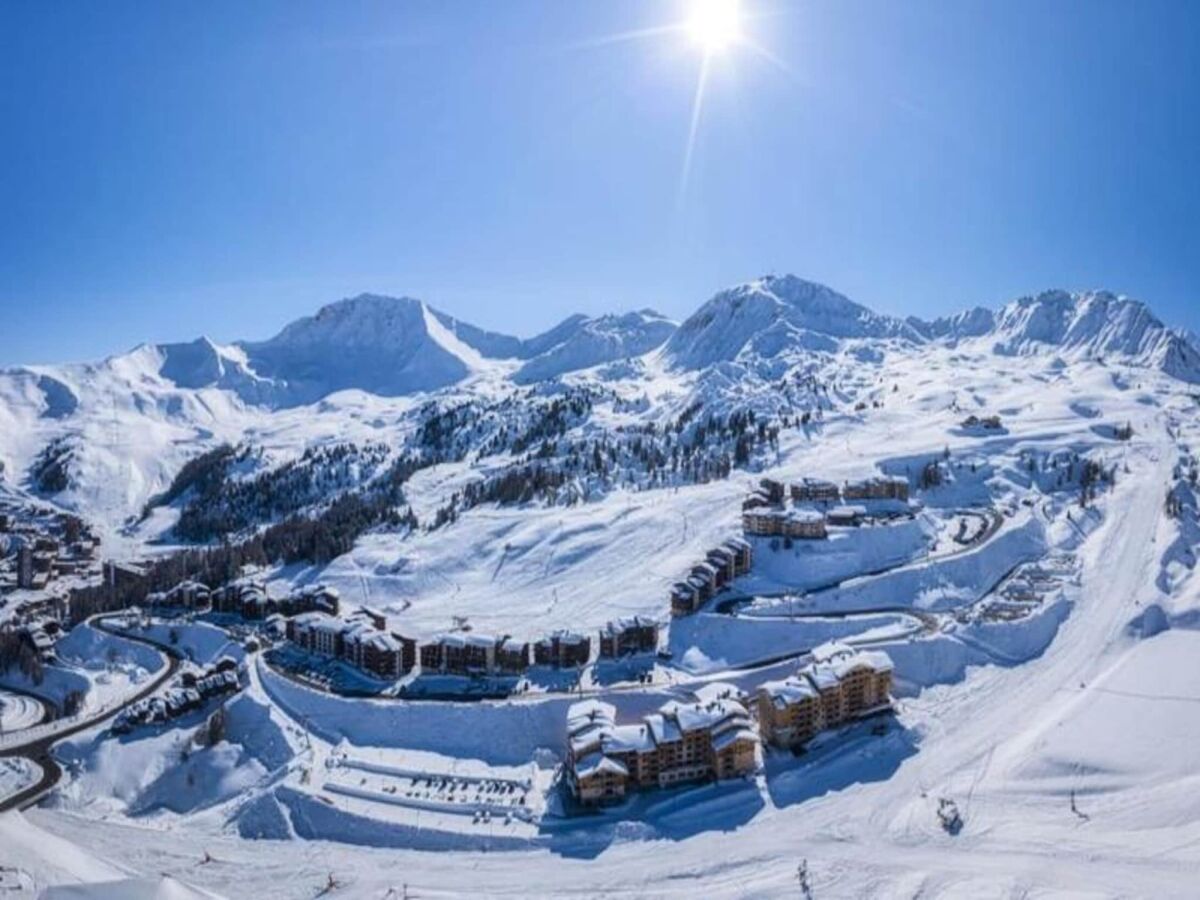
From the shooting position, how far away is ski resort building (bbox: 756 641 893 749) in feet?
157

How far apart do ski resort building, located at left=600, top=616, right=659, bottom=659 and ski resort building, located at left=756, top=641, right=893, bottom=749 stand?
38.4 feet

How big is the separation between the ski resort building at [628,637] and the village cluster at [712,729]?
379 inches

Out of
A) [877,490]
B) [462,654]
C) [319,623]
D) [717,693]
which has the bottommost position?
[717,693]

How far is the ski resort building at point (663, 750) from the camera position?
143 ft

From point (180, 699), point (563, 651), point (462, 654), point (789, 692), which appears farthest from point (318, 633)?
point (789, 692)

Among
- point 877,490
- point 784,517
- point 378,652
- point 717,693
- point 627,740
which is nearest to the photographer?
point 627,740

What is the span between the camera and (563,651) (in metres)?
60.0

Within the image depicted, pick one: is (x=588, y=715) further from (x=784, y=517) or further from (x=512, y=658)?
(x=784, y=517)

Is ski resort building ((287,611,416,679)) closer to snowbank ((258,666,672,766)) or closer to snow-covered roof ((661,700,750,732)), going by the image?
snowbank ((258,666,672,766))

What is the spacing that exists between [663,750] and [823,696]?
10671 mm

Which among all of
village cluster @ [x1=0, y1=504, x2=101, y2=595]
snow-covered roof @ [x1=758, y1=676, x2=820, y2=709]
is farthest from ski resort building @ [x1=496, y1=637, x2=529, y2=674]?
village cluster @ [x1=0, y1=504, x2=101, y2=595]

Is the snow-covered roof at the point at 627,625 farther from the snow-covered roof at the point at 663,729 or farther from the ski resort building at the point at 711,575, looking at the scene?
the snow-covered roof at the point at 663,729

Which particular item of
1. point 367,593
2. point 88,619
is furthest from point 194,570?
A: point 367,593

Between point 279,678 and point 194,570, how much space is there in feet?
199
